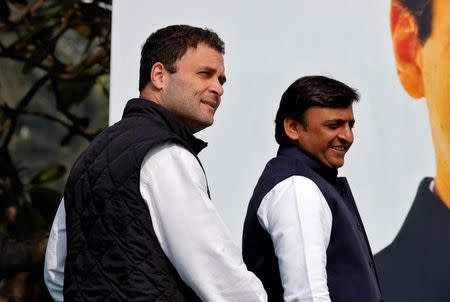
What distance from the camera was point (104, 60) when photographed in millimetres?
3594

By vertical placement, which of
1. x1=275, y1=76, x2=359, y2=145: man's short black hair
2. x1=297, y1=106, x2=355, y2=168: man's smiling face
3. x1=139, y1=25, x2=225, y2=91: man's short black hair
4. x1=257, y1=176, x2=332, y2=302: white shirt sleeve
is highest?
x1=139, y1=25, x2=225, y2=91: man's short black hair

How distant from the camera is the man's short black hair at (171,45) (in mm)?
1798

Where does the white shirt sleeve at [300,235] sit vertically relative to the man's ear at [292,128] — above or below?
below

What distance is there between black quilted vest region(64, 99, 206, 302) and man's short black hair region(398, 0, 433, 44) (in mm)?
1151

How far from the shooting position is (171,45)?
1.81 meters

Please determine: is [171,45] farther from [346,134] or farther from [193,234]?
[346,134]

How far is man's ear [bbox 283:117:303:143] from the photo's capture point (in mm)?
2136

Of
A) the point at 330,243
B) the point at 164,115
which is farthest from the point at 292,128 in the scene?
the point at 164,115

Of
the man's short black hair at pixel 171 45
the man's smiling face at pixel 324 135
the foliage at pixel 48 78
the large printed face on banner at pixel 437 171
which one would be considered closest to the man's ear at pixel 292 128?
the man's smiling face at pixel 324 135

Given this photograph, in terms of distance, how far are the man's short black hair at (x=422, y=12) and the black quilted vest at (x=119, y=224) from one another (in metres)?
1.15

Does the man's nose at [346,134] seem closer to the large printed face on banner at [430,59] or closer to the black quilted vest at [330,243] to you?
the black quilted vest at [330,243]

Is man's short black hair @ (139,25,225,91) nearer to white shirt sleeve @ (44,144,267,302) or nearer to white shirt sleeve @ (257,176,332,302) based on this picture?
white shirt sleeve @ (44,144,267,302)

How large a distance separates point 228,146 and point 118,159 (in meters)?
1.15

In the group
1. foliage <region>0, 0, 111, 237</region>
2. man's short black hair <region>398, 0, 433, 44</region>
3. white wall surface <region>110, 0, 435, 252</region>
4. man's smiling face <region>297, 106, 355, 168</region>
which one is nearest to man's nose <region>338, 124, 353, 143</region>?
man's smiling face <region>297, 106, 355, 168</region>
